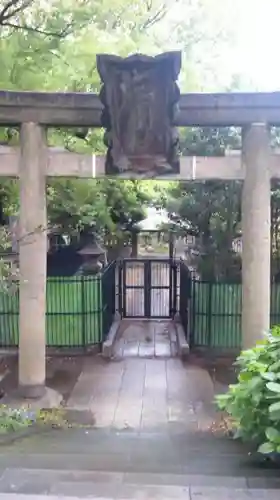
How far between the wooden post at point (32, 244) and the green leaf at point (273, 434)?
564cm

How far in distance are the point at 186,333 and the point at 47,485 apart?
10437 mm

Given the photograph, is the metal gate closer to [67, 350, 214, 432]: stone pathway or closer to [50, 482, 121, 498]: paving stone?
[67, 350, 214, 432]: stone pathway

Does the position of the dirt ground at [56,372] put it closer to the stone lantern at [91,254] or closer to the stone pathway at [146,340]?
the stone pathway at [146,340]

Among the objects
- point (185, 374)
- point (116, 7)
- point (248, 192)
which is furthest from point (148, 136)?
point (185, 374)

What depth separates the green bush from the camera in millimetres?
4742

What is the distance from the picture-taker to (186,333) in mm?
14344

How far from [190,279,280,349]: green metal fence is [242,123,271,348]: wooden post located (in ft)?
12.1

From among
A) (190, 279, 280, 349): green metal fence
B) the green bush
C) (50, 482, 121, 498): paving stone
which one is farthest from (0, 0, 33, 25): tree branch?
(50, 482, 121, 498): paving stone

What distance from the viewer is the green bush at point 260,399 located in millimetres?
4742

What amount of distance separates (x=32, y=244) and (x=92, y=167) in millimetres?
1525

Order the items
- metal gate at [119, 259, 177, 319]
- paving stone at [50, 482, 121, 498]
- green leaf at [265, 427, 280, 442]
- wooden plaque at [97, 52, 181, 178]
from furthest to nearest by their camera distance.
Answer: metal gate at [119, 259, 177, 319] < wooden plaque at [97, 52, 181, 178] < green leaf at [265, 427, 280, 442] < paving stone at [50, 482, 121, 498]

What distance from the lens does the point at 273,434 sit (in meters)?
4.68

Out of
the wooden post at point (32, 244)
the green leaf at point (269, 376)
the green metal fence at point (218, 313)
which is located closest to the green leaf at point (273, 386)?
the green leaf at point (269, 376)

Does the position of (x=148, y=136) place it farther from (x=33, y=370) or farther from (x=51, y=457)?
(x=51, y=457)
